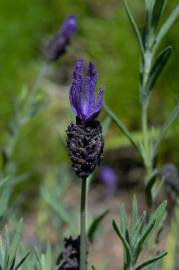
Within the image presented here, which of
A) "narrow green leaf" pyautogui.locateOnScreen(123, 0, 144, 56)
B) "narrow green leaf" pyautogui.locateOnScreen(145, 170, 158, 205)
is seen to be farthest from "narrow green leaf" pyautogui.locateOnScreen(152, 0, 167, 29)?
"narrow green leaf" pyautogui.locateOnScreen(145, 170, 158, 205)

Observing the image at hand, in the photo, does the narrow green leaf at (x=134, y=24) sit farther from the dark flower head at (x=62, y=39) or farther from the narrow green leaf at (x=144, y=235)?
the dark flower head at (x=62, y=39)

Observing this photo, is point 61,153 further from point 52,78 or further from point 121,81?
point 52,78

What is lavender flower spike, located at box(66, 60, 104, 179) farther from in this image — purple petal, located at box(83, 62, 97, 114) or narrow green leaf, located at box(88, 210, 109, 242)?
narrow green leaf, located at box(88, 210, 109, 242)

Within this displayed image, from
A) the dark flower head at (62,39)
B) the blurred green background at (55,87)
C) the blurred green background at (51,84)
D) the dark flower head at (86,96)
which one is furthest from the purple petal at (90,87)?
the blurred green background at (51,84)

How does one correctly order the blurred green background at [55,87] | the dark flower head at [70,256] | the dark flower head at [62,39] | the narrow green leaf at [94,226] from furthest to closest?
the blurred green background at [55,87], the dark flower head at [62,39], the narrow green leaf at [94,226], the dark flower head at [70,256]

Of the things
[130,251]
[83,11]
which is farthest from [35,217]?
[130,251]
